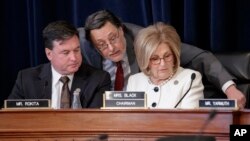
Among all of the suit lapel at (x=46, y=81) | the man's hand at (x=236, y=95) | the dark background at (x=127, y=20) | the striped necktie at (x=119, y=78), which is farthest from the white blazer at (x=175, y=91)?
the dark background at (x=127, y=20)

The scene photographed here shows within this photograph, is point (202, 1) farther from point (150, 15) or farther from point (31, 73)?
point (31, 73)

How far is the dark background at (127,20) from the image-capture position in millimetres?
3217

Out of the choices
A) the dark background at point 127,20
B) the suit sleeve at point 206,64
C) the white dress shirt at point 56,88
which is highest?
the dark background at point 127,20

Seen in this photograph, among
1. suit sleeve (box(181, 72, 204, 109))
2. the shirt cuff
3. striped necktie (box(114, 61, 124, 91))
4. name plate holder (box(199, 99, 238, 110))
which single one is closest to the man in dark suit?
striped necktie (box(114, 61, 124, 91))

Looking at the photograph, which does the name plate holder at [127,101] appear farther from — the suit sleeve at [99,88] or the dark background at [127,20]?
the dark background at [127,20]

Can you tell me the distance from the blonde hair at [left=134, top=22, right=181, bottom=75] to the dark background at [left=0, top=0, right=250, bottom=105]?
2.05 ft

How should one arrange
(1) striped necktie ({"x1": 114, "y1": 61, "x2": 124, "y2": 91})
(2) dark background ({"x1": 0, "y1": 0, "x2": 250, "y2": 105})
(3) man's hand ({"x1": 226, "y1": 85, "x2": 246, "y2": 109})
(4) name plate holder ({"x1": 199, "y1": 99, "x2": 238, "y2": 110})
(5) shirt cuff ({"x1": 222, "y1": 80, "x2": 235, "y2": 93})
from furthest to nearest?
(2) dark background ({"x1": 0, "y1": 0, "x2": 250, "y2": 105}) → (1) striped necktie ({"x1": 114, "y1": 61, "x2": 124, "y2": 91}) → (5) shirt cuff ({"x1": 222, "y1": 80, "x2": 235, "y2": 93}) → (3) man's hand ({"x1": 226, "y1": 85, "x2": 246, "y2": 109}) → (4) name plate holder ({"x1": 199, "y1": 99, "x2": 238, "y2": 110})

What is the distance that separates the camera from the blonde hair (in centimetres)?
258

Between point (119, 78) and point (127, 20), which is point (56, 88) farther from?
point (127, 20)

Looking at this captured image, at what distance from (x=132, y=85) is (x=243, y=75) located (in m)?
0.54

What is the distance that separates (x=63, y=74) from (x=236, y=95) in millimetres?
780

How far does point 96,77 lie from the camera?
2.74 metres

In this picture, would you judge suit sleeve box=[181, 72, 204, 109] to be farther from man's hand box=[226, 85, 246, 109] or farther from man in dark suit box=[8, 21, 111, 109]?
man in dark suit box=[8, 21, 111, 109]

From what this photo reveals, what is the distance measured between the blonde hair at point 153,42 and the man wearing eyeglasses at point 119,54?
0.27m
